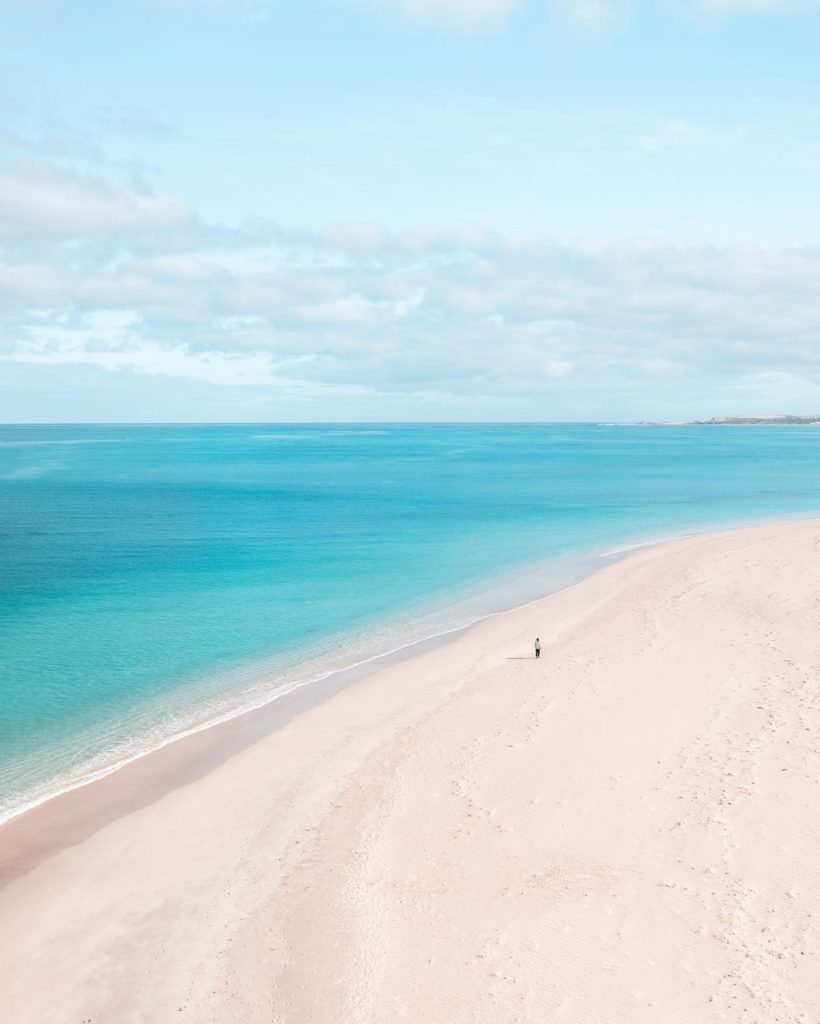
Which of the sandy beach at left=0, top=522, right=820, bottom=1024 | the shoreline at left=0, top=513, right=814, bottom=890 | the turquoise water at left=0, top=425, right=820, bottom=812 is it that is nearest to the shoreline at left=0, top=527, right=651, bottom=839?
the shoreline at left=0, top=513, right=814, bottom=890

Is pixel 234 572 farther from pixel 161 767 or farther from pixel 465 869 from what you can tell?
pixel 465 869

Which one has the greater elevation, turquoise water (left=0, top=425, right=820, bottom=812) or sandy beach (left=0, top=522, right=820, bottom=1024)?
turquoise water (left=0, top=425, right=820, bottom=812)

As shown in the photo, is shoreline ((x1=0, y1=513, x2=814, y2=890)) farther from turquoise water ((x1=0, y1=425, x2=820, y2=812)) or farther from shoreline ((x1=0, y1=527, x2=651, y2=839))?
turquoise water ((x1=0, y1=425, x2=820, y2=812))

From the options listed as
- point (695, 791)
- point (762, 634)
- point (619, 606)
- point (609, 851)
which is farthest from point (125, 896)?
point (619, 606)

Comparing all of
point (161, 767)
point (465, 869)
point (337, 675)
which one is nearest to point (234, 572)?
point (337, 675)

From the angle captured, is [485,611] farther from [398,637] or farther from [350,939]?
[350,939]

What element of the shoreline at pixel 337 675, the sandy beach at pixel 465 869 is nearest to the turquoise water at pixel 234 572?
the shoreline at pixel 337 675
